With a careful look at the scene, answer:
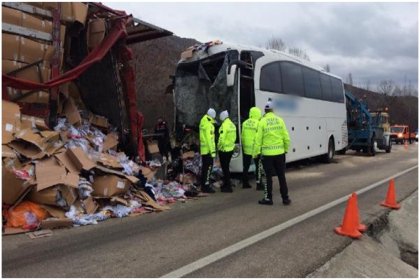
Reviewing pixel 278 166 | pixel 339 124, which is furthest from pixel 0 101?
pixel 339 124

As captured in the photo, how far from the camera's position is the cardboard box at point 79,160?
7.83m

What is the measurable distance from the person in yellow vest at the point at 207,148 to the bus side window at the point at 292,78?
3848 millimetres

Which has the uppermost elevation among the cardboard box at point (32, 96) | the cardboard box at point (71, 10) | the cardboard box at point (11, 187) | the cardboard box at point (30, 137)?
the cardboard box at point (71, 10)

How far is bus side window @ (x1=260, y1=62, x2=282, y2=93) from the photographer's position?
11984 mm

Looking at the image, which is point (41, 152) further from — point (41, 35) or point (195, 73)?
point (195, 73)

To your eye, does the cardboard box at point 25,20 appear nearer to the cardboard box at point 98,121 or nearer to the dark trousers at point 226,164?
the cardboard box at point 98,121

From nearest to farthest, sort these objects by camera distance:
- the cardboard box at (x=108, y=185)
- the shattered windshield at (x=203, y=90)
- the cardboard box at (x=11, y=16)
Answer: the cardboard box at (x=11, y=16) → the cardboard box at (x=108, y=185) → the shattered windshield at (x=203, y=90)

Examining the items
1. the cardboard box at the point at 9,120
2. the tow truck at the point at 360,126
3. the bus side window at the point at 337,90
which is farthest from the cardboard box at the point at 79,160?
the tow truck at the point at 360,126

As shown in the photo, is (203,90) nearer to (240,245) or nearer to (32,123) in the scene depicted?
(32,123)

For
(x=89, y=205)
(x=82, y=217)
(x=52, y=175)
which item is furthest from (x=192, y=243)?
(x=52, y=175)

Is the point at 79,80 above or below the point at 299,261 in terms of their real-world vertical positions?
above

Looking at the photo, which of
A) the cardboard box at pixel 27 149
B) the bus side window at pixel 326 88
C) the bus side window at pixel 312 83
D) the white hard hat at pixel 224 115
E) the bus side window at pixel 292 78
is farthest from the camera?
the bus side window at pixel 326 88

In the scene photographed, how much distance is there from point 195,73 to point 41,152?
216 inches

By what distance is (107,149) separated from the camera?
9445mm
